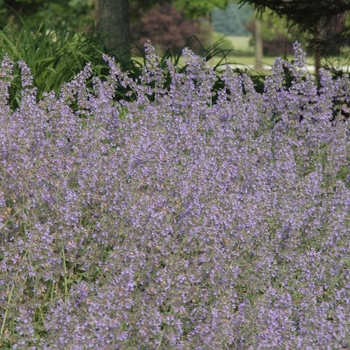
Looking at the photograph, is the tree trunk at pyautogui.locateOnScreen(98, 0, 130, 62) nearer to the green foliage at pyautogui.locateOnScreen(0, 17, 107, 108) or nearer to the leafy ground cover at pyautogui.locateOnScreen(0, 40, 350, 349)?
the green foliage at pyautogui.locateOnScreen(0, 17, 107, 108)

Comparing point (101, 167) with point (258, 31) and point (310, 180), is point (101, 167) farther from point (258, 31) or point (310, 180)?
point (258, 31)

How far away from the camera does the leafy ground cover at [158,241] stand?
118 inches

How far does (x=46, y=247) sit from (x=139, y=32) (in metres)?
26.8

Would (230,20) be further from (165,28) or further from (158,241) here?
(158,241)

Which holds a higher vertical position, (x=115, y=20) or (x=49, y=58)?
(x=115, y=20)

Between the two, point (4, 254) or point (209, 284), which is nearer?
point (4, 254)

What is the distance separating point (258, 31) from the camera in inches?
1129

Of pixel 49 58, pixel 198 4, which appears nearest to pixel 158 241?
pixel 49 58

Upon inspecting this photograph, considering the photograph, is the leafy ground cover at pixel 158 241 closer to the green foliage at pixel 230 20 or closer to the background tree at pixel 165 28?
the background tree at pixel 165 28

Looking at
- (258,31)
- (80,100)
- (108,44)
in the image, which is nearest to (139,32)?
(258,31)

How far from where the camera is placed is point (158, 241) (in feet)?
10.8

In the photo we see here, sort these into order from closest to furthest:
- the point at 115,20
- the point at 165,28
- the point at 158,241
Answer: the point at 158,241 → the point at 115,20 → the point at 165,28

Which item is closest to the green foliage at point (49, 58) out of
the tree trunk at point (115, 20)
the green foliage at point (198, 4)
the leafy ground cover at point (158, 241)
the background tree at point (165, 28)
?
the tree trunk at point (115, 20)

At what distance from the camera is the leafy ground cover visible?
3000mm
